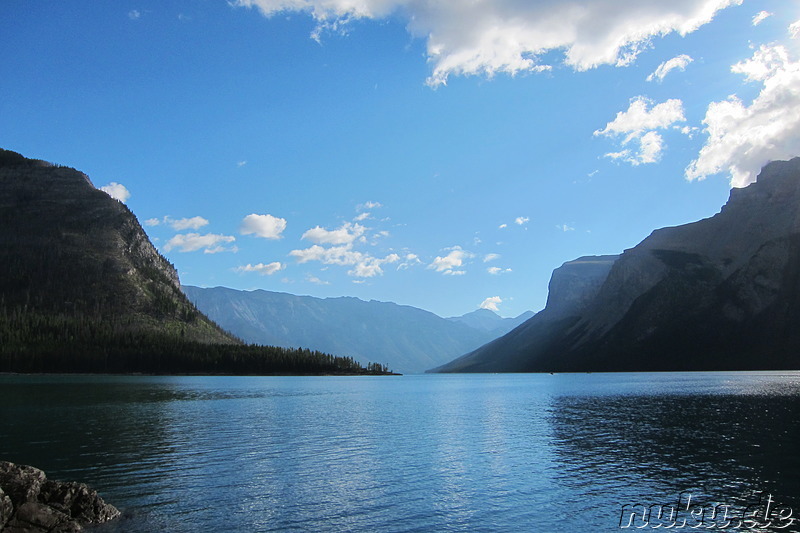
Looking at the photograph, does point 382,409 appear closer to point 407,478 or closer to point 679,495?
point 407,478

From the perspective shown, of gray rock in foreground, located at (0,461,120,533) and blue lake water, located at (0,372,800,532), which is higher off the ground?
gray rock in foreground, located at (0,461,120,533)

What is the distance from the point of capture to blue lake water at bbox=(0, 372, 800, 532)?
36.1m

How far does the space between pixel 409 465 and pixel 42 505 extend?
31.0 metres

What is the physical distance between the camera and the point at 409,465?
52.7 metres

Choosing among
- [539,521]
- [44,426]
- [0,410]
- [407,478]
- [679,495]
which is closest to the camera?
[539,521]

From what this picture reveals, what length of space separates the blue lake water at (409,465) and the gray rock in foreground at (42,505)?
1917 millimetres

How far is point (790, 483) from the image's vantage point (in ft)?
138

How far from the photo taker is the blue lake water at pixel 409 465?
119ft

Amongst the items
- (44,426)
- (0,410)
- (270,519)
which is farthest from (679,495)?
(0,410)

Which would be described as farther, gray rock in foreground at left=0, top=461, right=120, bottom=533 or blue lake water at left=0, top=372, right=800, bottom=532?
blue lake water at left=0, top=372, right=800, bottom=532

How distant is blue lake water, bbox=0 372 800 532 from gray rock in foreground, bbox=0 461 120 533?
6.29ft

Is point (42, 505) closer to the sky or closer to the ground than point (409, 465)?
closer to the sky

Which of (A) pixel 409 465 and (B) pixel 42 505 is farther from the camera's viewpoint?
(A) pixel 409 465

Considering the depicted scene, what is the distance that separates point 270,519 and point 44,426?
6025cm
